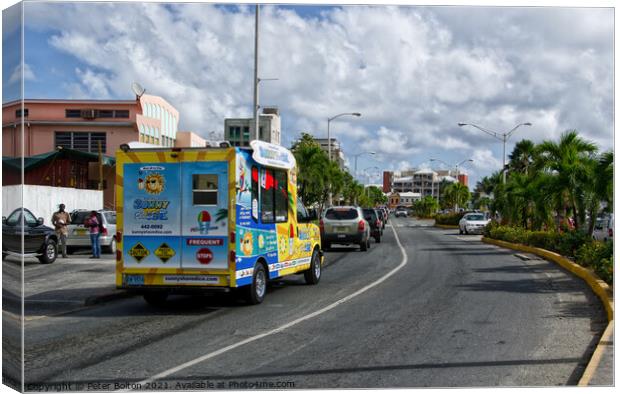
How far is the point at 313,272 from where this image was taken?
617 inches

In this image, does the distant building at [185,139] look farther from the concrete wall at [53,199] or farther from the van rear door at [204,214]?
the van rear door at [204,214]

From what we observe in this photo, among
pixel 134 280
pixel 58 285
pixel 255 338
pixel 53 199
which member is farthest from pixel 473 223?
pixel 255 338

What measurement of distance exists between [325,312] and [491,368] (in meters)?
4.21

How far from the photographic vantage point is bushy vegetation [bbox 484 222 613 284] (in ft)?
47.5

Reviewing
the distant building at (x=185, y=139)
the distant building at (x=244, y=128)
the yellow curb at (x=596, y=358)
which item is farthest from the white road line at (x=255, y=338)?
the distant building at (x=244, y=128)

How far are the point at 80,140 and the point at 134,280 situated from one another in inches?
1420

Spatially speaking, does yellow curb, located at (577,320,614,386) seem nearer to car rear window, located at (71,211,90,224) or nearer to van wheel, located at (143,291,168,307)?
van wheel, located at (143,291,168,307)

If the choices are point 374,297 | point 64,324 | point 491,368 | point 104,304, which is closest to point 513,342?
point 491,368

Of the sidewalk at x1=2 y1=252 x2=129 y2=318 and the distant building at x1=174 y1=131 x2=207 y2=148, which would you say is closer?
the sidewalk at x1=2 y1=252 x2=129 y2=318

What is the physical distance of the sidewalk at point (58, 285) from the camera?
277 inches

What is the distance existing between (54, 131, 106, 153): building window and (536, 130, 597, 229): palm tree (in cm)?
2943

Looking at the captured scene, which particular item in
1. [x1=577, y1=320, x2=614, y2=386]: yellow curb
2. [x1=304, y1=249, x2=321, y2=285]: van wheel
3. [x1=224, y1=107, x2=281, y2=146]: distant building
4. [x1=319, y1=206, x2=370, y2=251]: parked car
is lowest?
[x1=577, y1=320, x2=614, y2=386]: yellow curb

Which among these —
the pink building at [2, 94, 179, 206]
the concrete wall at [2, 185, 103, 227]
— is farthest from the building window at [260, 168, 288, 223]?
the pink building at [2, 94, 179, 206]

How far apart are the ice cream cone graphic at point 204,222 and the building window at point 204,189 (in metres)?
0.18
